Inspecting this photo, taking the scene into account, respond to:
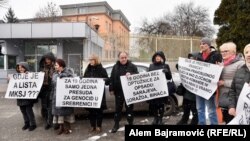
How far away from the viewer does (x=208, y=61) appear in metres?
6.20

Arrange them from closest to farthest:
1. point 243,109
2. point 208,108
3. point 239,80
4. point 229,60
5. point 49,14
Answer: point 243,109
point 239,80
point 229,60
point 208,108
point 49,14

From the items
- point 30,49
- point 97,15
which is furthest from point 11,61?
point 97,15

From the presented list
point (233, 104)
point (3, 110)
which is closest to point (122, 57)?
point (233, 104)

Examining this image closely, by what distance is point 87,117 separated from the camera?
900 centimetres

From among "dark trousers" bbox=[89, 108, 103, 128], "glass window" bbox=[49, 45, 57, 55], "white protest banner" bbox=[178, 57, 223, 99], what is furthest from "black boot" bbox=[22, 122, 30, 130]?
"glass window" bbox=[49, 45, 57, 55]

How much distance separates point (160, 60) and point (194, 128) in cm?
425

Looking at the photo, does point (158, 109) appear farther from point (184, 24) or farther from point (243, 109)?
point (184, 24)

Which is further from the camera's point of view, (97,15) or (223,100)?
(97,15)

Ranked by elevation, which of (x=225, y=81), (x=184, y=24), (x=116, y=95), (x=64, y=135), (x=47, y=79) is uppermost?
(x=184, y=24)

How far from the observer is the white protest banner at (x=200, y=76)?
19.5ft

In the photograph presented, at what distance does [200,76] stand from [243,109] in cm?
210

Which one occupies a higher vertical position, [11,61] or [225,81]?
[225,81]

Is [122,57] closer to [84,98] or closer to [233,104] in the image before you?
[84,98]

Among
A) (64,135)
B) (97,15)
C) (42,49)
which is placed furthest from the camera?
(97,15)
